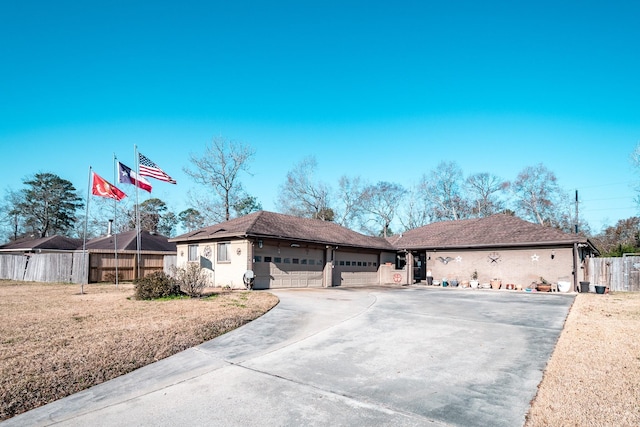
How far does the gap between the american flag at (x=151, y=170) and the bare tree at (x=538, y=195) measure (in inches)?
1441

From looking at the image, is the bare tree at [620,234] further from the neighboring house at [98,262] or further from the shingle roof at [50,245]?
Result: the shingle roof at [50,245]

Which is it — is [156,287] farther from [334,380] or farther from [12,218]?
[12,218]

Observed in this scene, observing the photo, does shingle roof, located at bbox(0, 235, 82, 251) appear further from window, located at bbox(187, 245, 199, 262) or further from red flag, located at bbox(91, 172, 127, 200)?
red flag, located at bbox(91, 172, 127, 200)

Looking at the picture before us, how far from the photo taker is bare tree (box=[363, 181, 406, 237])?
43.0 m

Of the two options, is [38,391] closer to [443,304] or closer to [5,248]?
[443,304]

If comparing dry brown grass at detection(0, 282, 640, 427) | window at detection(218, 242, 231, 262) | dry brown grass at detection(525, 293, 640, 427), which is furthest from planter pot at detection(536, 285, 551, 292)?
window at detection(218, 242, 231, 262)

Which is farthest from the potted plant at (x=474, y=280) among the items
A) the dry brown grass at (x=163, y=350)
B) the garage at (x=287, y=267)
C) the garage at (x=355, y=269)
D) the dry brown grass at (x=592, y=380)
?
the dry brown grass at (x=592, y=380)

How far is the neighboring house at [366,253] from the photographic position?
683 inches

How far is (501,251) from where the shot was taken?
21578mm

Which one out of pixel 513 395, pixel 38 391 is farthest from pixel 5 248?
pixel 513 395

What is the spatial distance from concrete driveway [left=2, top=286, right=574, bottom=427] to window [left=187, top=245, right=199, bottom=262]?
12.0 m

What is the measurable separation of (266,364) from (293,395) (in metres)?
1.34

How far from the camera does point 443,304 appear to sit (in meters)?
12.6

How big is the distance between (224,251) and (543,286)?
16.1 metres
